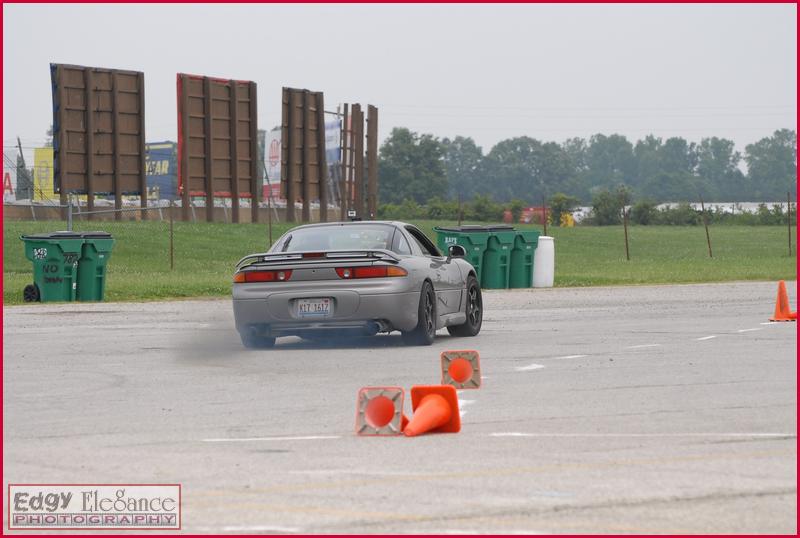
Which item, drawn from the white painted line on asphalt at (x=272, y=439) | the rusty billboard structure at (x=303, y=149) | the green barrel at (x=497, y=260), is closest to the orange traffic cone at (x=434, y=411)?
the white painted line on asphalt at (x=272, y=439)

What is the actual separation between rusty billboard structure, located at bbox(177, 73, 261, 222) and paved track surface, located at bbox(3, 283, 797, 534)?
32.2 m

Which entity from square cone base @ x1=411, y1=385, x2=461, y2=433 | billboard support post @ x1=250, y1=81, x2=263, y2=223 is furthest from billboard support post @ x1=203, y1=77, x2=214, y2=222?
square cone base @ x1=411, y1=385, x2=461, y2=433

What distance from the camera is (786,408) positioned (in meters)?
9.27

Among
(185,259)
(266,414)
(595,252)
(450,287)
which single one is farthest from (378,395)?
(595,252)

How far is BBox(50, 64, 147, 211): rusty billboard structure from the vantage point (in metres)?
44.6

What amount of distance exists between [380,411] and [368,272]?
19.2 feet

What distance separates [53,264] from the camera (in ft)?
80.0

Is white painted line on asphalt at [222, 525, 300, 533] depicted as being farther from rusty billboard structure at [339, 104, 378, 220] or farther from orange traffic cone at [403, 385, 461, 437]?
rusty billboard structure at [339, 104, 378, 220]

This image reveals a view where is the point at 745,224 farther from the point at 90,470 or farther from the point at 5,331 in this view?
the point at 90,470

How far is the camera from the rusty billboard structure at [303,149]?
172 feet

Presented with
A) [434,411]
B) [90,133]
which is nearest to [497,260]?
[90,133]

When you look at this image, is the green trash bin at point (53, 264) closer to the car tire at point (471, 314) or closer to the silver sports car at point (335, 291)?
the car tire at point (471, 314)

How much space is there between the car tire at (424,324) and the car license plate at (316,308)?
0.89 m

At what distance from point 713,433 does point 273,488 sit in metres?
2.83
